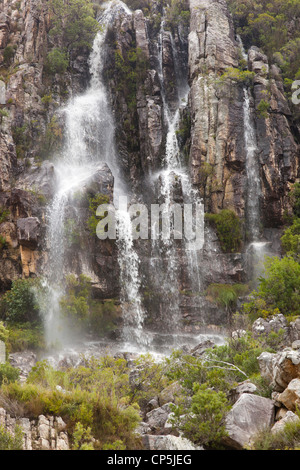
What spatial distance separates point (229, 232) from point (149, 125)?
1152cm

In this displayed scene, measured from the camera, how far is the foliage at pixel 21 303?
19812 mm

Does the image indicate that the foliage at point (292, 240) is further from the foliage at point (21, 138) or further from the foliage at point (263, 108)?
the foliage at point (21, 138)

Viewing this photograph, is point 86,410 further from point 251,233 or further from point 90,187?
point 251,233

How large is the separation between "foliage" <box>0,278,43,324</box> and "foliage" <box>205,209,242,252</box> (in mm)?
12211

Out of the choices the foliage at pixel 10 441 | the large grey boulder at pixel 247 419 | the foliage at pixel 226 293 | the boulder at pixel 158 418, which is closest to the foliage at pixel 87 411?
the foliage at pixel 10 441

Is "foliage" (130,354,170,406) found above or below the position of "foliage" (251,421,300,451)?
above

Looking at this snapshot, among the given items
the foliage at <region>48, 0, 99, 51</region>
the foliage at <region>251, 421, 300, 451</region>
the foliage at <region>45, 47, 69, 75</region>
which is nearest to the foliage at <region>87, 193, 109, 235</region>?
the foliage at <region>45, 47, 69, 75</region>

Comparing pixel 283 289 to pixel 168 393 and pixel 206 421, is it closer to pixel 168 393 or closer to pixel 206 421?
pixel 168 393

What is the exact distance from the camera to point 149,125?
96.1ft

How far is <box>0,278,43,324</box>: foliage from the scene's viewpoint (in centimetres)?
1981

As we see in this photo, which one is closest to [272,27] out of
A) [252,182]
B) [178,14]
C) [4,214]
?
[178,14]

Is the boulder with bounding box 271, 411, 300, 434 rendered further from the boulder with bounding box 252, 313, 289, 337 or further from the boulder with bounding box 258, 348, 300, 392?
the boulder with bounding box 252, 313, 289, 337

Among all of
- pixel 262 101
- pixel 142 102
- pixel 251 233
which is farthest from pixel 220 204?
pixel 142 102

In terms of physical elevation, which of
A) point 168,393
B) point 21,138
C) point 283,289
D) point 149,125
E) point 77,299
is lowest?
point 168,393
